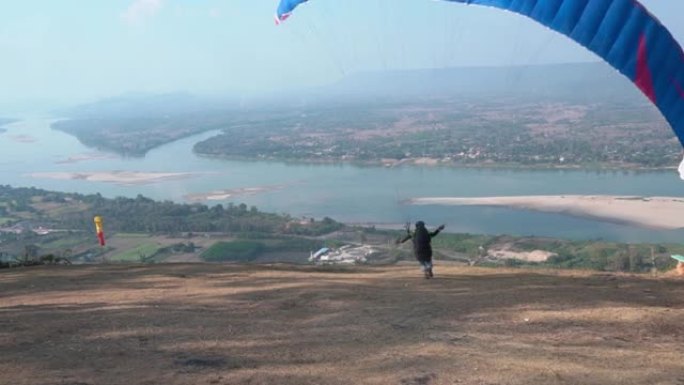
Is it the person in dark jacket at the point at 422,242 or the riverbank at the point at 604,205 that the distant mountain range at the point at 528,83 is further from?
the person in dark jacket at the point at 422,242

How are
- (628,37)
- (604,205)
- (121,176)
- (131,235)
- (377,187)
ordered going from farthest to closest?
(121,176) → (377,187) → (604,205) → (131,235) → (628,37)

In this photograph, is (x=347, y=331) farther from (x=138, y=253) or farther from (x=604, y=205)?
(x=604, y=205)

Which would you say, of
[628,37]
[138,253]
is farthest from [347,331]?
[138,253]

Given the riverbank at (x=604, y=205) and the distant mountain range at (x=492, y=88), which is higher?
the distant mountain range at (x=492, y=88)

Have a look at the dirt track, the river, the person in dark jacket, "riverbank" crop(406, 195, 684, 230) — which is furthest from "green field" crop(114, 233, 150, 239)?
the person in dark jacket

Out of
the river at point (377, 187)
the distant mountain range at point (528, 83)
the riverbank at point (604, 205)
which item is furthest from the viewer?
the distant mountain range at point (528, 83)

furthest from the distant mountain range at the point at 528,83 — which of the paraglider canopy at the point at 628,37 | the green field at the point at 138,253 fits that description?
the paraglider canopy at the point at 628,37
